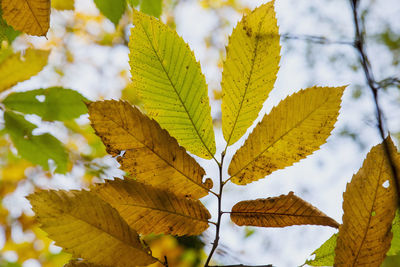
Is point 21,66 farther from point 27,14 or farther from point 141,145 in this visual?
point 141,145

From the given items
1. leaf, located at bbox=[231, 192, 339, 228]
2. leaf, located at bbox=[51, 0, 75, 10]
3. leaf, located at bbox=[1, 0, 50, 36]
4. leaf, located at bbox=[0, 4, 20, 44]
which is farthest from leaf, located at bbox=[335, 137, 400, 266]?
leaf, located at bbox=[51, 0, 75, 10]

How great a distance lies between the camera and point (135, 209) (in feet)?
1.29

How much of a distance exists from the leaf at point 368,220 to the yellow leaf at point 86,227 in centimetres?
26

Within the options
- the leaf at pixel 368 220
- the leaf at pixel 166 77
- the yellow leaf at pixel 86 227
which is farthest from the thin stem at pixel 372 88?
the yellow leaf at pixel 86 227

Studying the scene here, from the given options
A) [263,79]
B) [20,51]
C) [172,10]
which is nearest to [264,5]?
[263,79]

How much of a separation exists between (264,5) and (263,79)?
0.10 meters

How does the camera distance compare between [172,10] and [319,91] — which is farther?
[172,10]

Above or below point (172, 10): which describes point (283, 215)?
below

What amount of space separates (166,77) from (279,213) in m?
0.23

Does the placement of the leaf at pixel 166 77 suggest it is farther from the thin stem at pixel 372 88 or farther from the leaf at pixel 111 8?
the leaf at pixel 111 8

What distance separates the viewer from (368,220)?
0.39 m

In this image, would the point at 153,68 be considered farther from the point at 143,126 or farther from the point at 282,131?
the point at 282,131

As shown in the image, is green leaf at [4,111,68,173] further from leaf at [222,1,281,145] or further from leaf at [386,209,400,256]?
leaf at [386,209,400,256]

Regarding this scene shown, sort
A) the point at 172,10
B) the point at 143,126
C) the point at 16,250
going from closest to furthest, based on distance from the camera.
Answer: the point at 143,126 < the point at 16,250 < the point at 172,10
